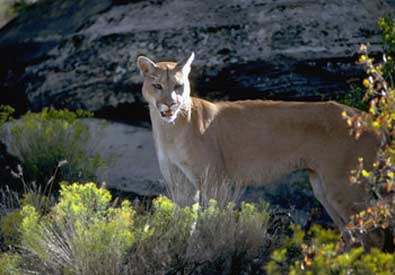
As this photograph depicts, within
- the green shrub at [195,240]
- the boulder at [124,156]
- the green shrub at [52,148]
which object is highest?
the green shrub at [195,240]

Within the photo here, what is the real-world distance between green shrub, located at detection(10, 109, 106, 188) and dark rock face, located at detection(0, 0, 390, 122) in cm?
100

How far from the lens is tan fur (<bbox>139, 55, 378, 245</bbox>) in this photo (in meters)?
9.24

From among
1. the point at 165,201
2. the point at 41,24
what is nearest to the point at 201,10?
the point at 41,24

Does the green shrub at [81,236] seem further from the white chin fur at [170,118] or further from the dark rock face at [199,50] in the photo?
the dark rock face at [199,50]

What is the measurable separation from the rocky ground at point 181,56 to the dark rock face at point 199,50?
0.04 ft

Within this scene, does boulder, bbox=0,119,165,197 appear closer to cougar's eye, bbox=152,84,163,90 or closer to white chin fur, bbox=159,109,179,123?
white chin fur, bbox=159,109,179,123

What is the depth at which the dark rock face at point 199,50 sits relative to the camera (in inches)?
465

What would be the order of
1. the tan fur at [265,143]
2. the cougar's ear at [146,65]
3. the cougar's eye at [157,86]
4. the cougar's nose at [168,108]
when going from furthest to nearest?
the cougar's ear at [146,65], the cougar's eye at [157,86], the cougar's nose at [168,108], the tan fur at [265,143]

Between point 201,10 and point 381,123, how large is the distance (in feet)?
20.9

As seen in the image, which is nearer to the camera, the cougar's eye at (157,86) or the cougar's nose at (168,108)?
the cougar's nose at (168,108)

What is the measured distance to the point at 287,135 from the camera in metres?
9.52

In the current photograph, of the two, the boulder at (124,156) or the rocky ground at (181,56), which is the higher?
the rocky ground at (181,56)

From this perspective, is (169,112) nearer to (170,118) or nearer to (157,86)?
(170,118)

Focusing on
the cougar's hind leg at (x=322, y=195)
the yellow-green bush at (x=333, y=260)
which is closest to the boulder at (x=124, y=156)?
the cougar's hind leg at (x=322, y=195)
